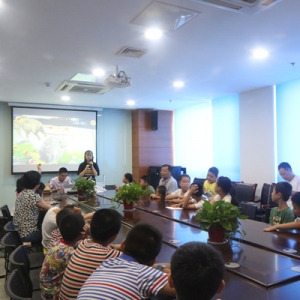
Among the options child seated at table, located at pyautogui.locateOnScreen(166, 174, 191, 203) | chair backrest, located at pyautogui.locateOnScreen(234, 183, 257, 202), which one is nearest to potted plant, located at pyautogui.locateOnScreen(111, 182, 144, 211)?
child seated at table, located at pyautogui.locateOnScreen(166, 174, 191, 203)

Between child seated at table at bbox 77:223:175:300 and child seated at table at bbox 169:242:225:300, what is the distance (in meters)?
0.21

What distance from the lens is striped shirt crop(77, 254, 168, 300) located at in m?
1.22

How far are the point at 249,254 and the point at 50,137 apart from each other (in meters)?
6.64

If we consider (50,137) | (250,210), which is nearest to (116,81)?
(250,210)

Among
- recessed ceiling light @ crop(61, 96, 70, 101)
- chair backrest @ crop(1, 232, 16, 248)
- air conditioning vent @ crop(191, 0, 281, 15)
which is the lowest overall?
chair backrest @ crop(1, 232, 16, 248)

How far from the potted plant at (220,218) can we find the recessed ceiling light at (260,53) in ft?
8.34

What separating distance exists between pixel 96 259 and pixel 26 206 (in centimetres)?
207

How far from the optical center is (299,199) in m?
2.44

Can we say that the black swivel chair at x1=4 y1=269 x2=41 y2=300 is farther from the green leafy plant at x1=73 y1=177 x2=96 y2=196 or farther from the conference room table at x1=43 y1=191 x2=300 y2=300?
the green leafy plant at x1=73 y1=177 x2=96 y2=196

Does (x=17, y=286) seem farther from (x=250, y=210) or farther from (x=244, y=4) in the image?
(x=250, y=210)

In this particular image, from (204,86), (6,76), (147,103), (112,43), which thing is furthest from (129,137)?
(112,43)

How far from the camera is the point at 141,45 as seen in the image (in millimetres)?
3643

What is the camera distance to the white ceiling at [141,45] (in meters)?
2.81

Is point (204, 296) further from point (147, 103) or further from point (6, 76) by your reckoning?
point (147, 103)
